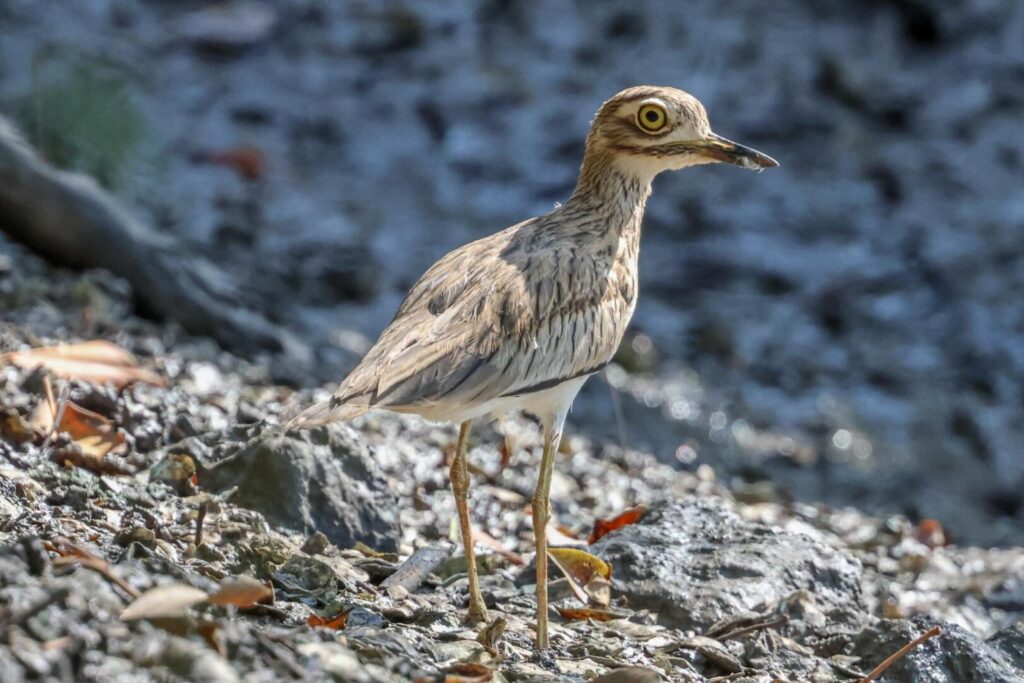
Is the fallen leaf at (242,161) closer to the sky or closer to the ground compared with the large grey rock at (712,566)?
closer to the sky

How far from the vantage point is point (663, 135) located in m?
5.30

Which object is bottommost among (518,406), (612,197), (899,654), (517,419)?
(899,654)

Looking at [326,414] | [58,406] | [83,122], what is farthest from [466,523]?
[83,122]

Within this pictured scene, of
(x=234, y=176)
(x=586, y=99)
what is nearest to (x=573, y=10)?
(x=586, y=99)

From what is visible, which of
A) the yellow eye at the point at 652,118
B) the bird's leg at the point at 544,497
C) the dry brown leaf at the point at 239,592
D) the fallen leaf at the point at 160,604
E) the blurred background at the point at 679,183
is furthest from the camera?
the blurred background at the point at 679,183

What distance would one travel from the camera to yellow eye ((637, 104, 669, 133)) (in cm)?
526

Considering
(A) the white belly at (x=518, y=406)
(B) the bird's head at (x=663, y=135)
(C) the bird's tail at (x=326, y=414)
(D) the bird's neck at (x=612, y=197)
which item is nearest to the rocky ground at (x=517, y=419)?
(C) the bird's tail at (x=326, y=414)

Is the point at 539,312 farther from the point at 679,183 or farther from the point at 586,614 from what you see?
the point at 679,183

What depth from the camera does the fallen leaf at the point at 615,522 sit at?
566 cm

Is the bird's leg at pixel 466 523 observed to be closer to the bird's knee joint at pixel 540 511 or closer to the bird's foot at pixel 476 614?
the bird's foot at pixel 476 614

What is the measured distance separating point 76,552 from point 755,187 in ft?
24.6

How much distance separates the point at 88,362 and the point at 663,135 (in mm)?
2405

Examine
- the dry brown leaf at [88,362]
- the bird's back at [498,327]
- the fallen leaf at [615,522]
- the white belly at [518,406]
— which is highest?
the bird's back at [498,327]

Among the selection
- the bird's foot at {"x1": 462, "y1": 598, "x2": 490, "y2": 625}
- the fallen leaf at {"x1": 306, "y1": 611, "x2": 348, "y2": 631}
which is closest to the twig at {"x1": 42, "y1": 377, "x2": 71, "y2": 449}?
the fallen leaf at {"x1": 306, "y1": 611, "x2": 348, "y2": 631}
